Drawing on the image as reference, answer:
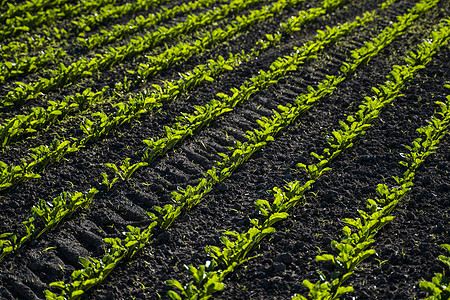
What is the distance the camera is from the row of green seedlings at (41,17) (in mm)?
8094

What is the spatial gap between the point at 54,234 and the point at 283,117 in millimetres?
2795

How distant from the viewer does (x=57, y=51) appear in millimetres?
7523

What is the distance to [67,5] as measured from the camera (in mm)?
8961

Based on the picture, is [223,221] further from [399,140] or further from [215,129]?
[399,140]

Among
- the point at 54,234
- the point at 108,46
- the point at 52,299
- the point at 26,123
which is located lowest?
the point at 52,299

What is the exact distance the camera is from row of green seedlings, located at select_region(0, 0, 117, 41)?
8.09 meters

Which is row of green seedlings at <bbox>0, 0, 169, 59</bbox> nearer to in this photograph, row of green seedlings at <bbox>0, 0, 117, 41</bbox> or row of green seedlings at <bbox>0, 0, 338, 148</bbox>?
row of green seedlings at <bbox>0, 0, 117, 41</bbox>

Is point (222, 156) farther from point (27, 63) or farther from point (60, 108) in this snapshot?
point (27, 63)

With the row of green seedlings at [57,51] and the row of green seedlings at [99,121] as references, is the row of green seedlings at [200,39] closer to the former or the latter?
the row of green seedlings at [57,51]

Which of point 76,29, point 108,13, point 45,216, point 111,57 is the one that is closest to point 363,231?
point 45,216

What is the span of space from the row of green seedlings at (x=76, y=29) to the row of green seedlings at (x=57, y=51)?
21 cm

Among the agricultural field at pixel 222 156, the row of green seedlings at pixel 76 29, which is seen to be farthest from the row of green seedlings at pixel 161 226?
the row of green seedlings at pixel 76 29

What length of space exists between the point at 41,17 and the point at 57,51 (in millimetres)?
1351

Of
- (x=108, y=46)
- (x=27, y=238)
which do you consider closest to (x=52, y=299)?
(x=27, y=238)
